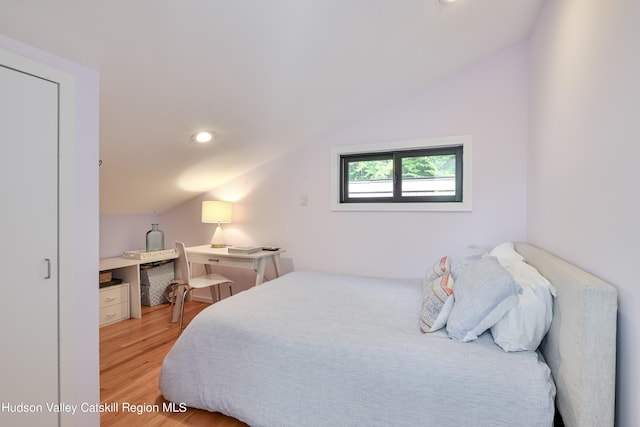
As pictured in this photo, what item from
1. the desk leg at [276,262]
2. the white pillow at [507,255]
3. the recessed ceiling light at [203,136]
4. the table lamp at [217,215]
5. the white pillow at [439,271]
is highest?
the recessed ceiling light at [203,136]

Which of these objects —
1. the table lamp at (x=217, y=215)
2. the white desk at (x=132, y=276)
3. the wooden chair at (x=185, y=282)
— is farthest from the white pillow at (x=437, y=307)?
the white desk at (x=132, y=276)

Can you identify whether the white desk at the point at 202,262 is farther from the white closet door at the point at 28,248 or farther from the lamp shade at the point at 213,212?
the white closet door at the point at 28,248

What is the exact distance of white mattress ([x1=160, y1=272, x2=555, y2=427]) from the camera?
120 cm

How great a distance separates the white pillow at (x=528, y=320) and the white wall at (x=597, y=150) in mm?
219

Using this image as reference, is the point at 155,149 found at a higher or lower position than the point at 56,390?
higher

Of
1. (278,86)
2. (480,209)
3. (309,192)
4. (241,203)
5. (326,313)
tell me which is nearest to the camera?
(326,313)

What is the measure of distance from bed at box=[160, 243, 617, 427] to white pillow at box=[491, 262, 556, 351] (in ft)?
0.11

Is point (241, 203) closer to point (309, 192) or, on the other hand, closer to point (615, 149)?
point (309, 192)

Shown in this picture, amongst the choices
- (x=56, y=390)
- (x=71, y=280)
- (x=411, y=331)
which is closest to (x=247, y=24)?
(x=71, y=280)

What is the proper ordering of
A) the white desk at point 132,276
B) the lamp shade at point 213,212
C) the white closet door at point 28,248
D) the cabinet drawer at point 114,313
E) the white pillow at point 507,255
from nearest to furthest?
A: the white closet door at point 28,248 → the white pillow at point 507,255 → the cabinet drawer at point 114,313 → the white desk at point 132,276 → the lamp shade at point 213,212

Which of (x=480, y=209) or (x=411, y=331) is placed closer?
(x=411, y=331)

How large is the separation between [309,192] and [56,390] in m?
2.40

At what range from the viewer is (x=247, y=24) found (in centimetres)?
161

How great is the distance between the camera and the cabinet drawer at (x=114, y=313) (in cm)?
295
